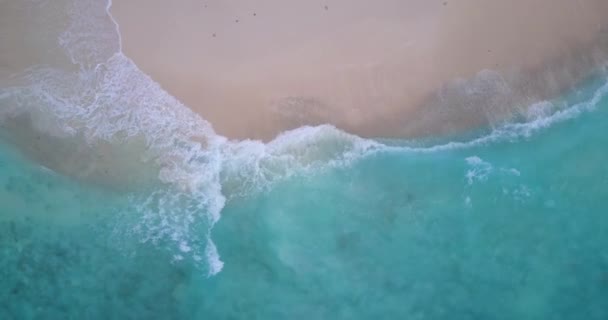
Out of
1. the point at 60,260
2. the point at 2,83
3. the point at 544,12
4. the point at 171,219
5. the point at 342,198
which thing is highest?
the point at 544,12

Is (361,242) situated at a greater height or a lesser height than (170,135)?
lesser

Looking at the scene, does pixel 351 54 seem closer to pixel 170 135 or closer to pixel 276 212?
pixel 276 212

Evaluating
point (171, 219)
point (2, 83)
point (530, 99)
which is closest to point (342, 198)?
point (171, 219)

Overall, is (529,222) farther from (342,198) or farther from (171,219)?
(171,219)

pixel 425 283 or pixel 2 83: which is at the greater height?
pixel 2 83

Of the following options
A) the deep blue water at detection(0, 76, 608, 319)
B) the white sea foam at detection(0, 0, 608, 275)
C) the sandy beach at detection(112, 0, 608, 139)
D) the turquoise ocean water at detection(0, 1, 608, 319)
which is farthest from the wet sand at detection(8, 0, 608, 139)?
the deep blue water at detection(0, 76, 608, 319)

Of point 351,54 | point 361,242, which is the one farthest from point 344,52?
point 361,242

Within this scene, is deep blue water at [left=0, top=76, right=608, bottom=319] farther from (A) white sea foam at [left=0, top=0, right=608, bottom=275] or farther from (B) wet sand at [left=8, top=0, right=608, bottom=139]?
(B) wet sand at [left=8, top=0, right=608, bottom=139]
